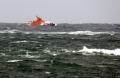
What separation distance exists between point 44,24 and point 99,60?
5514 inches

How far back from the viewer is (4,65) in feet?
94.5

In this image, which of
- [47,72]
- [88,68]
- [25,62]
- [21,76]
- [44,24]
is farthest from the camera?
[44,24]

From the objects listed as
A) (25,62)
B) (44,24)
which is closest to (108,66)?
(25,62)

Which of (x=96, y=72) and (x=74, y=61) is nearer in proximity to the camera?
(x=96, y=72)

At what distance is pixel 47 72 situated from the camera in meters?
25.6

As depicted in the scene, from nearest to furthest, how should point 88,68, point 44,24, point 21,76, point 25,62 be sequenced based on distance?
point 21,76 < point 88,68 < point 25,62 < point 44,24

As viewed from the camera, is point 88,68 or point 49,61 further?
point 49,61

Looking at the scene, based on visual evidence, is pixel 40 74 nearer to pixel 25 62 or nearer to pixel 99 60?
pixel 25 62

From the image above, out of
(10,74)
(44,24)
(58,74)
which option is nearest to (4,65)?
(10,74)

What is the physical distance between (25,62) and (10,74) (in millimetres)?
6067

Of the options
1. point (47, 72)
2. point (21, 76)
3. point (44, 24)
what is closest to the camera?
point (21, 76)

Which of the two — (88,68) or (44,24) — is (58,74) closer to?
(88,68)

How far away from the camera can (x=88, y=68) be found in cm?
2766

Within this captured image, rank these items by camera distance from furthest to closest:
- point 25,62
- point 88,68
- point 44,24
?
point 44,24, point 25,62, point 88,68
